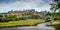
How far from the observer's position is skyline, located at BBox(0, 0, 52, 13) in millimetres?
3793

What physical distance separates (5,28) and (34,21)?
2.23 ft

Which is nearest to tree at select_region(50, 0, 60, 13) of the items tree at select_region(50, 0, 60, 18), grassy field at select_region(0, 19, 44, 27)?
tree at select_region(50, 0, 60, 18)

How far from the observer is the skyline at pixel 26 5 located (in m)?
3.79

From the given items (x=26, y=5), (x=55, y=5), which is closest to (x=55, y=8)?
(x=55, y=5)

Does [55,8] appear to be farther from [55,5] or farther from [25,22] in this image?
[25,22]

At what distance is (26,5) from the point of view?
12.5 ft

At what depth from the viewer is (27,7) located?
3.80m

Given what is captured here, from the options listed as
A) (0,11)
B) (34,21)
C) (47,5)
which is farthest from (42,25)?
(0,11)

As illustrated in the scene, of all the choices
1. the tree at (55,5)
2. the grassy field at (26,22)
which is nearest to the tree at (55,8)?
the tree at (55,5)

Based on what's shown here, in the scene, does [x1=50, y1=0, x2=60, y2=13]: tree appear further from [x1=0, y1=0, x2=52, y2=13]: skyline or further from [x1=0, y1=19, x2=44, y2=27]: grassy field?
[x1=0, y1=19, x2=44, y2=27]: grassy field

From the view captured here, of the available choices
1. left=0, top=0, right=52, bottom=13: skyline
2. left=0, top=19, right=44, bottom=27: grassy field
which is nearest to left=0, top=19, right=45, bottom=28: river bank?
left=0, top=19, right=44, bottom=27: grassy field

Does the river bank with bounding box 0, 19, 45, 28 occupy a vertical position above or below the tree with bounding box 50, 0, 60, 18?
below

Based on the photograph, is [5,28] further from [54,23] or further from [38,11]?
[54,23]

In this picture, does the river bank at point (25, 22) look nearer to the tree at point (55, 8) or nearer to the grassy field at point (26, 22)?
the grassy field at point (26, 22)
